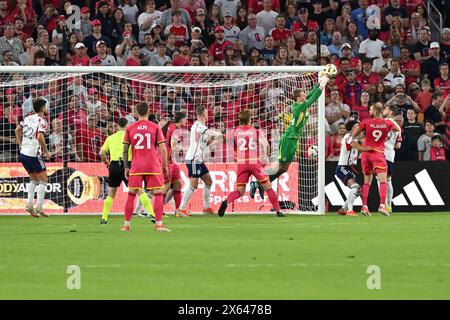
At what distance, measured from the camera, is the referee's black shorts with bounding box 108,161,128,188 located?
70.0 feet

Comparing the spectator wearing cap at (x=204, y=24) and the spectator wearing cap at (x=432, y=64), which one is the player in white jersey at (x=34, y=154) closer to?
the spectator wearing cap at (x=204, y=24)

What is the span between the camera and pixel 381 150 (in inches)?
951

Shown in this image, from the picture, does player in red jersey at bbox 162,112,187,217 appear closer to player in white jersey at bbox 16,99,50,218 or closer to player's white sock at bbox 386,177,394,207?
player in white jersey at bbox 16,99,50,218

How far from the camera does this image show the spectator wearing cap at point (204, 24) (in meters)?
30.4

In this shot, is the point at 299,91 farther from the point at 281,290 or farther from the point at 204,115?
the point at 281,290

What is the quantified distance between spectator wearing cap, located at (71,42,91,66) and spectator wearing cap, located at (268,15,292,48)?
508cm

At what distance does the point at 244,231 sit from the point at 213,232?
0.54 metres

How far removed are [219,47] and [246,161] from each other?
6.90 m

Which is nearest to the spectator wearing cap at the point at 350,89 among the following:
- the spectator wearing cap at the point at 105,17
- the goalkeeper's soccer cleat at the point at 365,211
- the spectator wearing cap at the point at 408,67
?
the spectator wearing cap at the point at 408,67

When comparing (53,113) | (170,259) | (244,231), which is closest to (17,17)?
(53,113)

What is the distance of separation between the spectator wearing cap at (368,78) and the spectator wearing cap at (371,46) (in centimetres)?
77

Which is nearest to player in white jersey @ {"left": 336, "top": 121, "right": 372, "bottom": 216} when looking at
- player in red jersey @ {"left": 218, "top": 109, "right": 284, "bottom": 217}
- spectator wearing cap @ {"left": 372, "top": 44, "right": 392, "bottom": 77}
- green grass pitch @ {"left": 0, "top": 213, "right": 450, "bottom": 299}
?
player in red jersey @ {"left": 218, "top": 109, "right": 284, "bottom": 217}

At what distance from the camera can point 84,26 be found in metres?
29.5

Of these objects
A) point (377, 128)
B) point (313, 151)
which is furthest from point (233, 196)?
point (377, 128)
